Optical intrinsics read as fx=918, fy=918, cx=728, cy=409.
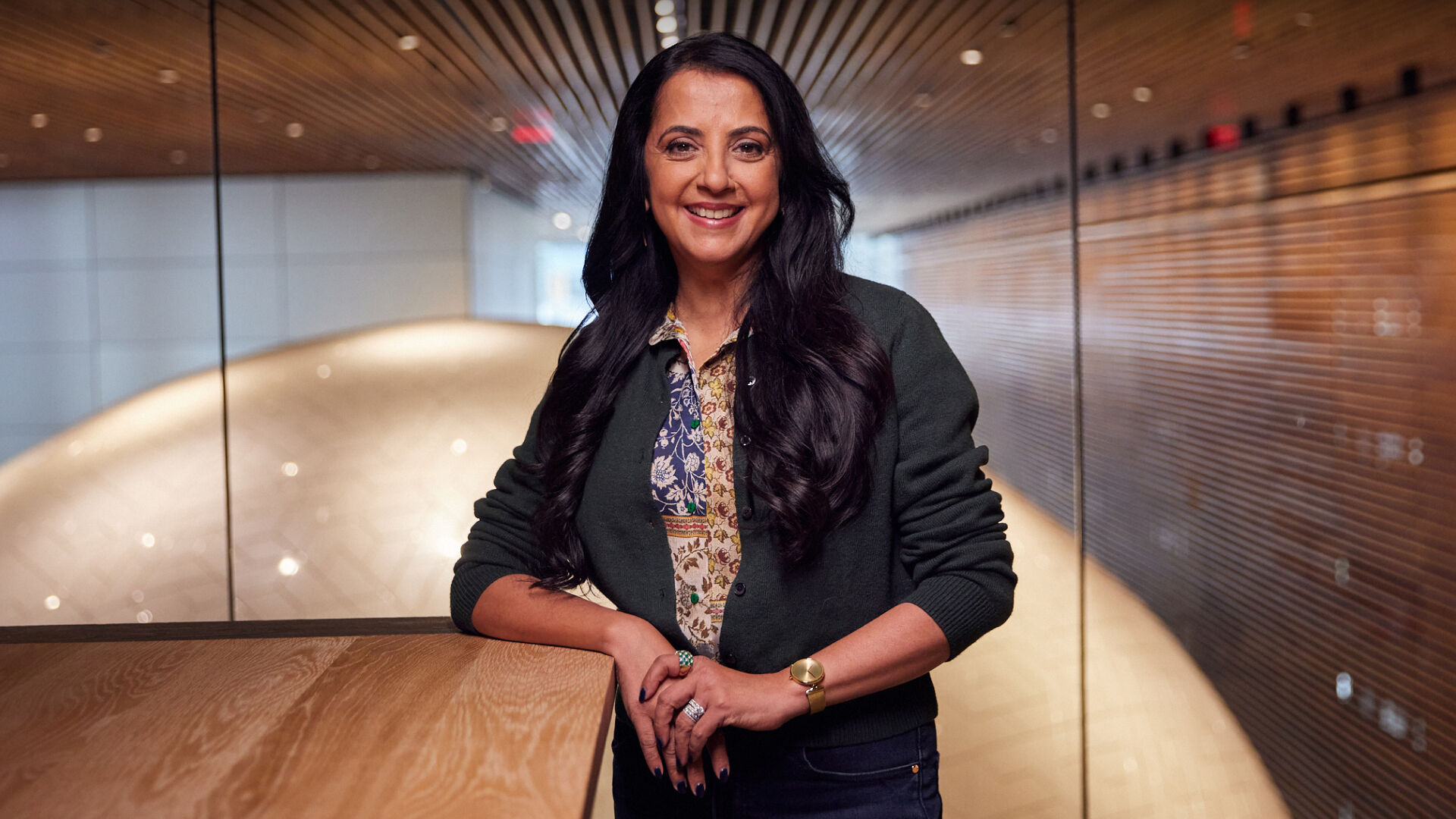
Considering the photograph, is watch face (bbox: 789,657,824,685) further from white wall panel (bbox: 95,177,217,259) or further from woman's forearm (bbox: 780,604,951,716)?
white wall panel (bbox: 95,177,217,259)

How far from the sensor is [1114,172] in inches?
117

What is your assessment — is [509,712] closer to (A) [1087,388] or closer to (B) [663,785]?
(B) [663,785]

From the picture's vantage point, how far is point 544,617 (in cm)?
120

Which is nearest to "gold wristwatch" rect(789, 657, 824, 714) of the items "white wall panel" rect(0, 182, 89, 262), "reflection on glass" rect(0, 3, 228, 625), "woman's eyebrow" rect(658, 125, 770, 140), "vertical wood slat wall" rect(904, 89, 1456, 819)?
"woman's eyebrow" rect(658, 125, 770, 140)

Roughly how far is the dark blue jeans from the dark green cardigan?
1.0 inches

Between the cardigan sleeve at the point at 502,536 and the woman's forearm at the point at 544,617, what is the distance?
0.02 meters

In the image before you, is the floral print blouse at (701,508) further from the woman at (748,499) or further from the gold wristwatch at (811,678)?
the gold wristwatch at (811,678)

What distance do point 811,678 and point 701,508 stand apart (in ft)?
0.89

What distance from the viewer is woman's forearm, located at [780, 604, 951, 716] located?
1.08 m

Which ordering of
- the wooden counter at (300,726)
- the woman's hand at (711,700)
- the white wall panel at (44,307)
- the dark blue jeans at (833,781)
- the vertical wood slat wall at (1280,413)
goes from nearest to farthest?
the wooden counter at (300,726), the woman's hand at (711,700), the dark blue jeans at (833,781), the white wall panel at (44,307), the vertical wood slat wall at (1280,413)

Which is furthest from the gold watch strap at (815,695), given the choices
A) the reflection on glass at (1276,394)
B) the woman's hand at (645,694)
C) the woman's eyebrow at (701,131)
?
the reflection on glass at (1276,394)

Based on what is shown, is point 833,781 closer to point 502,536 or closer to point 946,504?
point 946,504

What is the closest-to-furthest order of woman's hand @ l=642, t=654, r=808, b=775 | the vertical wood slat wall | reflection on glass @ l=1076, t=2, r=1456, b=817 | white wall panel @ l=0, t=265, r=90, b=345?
1. woman's hand @ l=642, t=654, r=808, b=775
2. white wall panel @ l=0, t=265, r=90, b=345
3. the vertical wood slat wall
4. reflection on glass @ l=1076, t=2, r=1456, b=817

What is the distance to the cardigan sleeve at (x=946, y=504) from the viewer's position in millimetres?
1120
